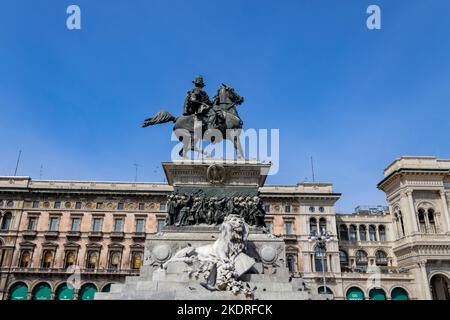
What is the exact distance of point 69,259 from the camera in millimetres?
48250

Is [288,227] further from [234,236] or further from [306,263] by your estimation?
[234,236]

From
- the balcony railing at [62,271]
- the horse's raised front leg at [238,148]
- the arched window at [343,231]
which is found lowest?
the horse's raised front leg at [238,148]

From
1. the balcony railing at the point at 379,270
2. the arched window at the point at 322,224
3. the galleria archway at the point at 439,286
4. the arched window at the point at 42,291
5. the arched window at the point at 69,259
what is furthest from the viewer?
the arched window at the point at 322,224

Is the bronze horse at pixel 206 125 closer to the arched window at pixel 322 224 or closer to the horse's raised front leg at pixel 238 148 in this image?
the horse's raised front leg at pixel 238 148

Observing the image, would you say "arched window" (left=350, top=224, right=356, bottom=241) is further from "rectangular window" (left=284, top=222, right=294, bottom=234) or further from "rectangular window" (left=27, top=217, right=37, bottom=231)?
"rectangular window" (left=27, top=217, right=37, bottom=231)

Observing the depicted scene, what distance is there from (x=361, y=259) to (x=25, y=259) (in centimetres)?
4501

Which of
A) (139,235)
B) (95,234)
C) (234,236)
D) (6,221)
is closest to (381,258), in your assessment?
(139,235)

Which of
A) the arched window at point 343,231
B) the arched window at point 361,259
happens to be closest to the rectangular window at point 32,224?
the arched window at point 343,231

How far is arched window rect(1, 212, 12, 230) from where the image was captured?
162ft

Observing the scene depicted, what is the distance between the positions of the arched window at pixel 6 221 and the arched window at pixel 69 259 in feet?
29.7

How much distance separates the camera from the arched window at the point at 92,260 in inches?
1892
